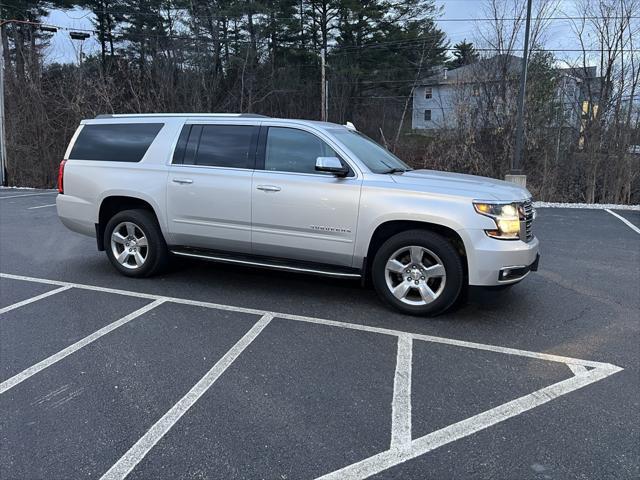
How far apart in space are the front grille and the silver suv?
19mm

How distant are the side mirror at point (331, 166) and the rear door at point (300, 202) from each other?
0.08 metres

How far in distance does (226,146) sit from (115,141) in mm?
1544

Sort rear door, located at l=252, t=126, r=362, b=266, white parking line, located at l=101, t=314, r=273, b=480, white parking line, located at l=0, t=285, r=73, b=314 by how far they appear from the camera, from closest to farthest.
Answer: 1. white parking line, located at l=101, t=314, r=273, b=480
2. rear door, located at l=252, t=126, r=362, b=266
3. white parking line, located at l=0, t=285, r=73, b=314

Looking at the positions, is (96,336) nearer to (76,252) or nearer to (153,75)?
(76,252)

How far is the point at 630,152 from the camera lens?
1667 cm

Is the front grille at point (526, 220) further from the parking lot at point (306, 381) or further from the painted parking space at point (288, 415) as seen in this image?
the painted parking space at point (288, 415)

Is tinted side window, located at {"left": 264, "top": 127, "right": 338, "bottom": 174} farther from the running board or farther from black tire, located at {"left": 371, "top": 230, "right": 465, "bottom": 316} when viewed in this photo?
black tire, located at {"left": 371, "top": 230, "right": 465, "bottom": 316}

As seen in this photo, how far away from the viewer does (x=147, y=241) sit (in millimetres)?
5762

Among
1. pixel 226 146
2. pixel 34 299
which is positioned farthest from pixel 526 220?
pixel 34 299

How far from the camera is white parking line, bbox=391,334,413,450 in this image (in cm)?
280

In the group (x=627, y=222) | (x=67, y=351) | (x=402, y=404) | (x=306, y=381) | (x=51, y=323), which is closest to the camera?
(x=402, y=404)

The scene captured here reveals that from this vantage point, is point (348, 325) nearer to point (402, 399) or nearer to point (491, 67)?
point (402, 399)

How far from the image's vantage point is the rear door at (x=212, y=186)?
205 inches

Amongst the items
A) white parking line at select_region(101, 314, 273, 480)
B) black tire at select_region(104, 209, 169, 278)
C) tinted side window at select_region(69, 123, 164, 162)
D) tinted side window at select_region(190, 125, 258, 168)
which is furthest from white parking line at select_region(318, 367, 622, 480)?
tinted side window at select_region(69, 123, 164, 162)
